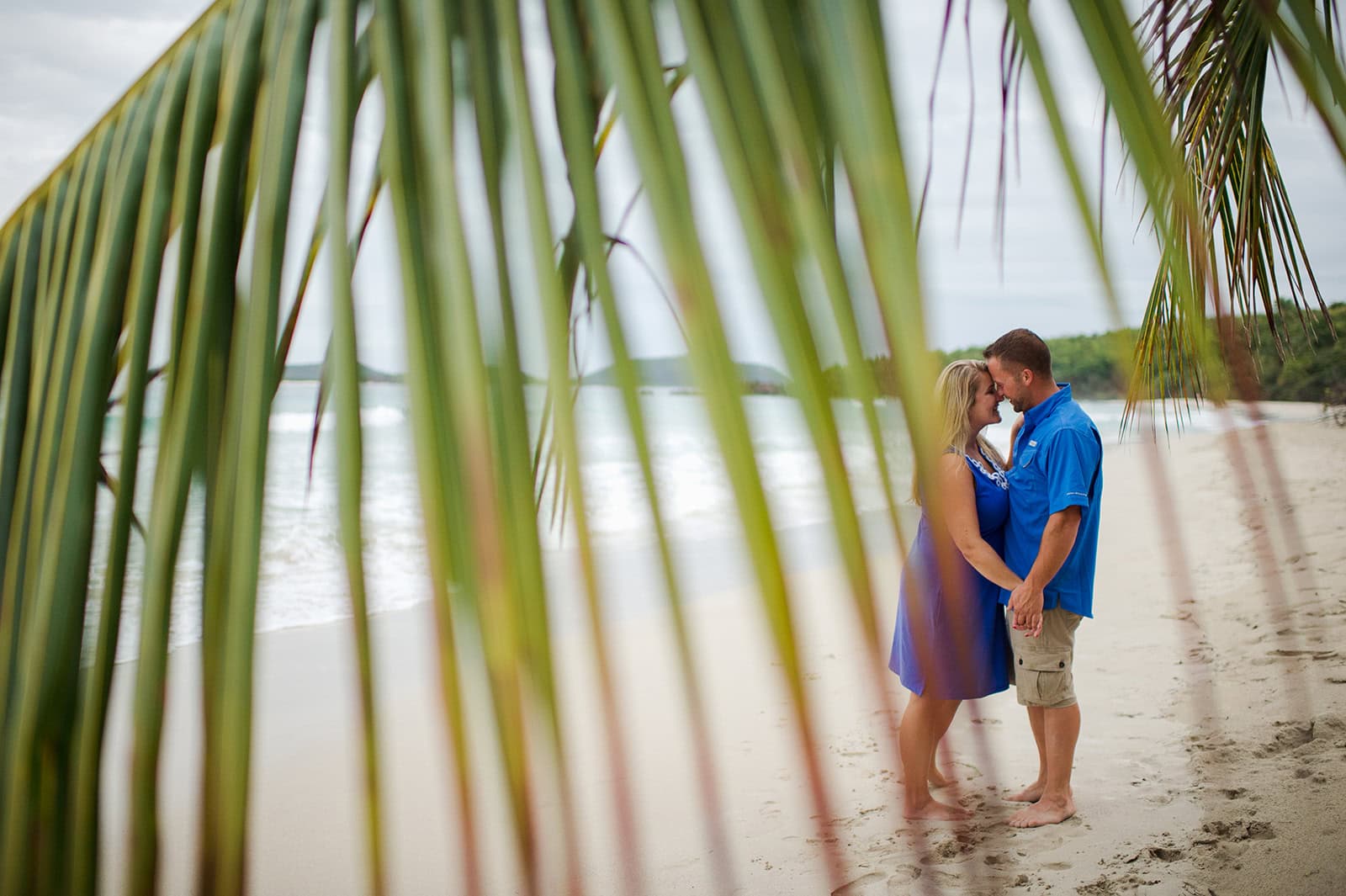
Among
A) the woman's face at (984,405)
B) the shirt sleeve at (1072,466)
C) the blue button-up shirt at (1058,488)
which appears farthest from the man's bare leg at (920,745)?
the woman's face at (984,405)

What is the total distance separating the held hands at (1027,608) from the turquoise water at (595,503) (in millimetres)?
554

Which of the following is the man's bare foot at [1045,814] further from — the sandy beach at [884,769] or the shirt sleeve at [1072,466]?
the shirt sleeve at [1072,466]

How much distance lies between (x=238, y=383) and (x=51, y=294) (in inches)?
16.9

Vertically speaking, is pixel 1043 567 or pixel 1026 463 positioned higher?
pixel 1026 463

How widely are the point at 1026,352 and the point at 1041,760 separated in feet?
3.76

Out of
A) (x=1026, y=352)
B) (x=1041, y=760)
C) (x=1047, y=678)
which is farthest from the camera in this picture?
(x=1041, y=760)

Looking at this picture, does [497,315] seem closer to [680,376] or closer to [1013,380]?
[680,376]

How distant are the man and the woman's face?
3 centimetres

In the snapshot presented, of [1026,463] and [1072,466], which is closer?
[1072,466]

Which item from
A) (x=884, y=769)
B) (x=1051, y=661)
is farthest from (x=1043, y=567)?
(x=884, y=769)

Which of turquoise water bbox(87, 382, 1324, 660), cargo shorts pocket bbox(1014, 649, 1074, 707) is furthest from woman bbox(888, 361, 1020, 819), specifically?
turquoise water bbox(87, 382, 1324, 660)

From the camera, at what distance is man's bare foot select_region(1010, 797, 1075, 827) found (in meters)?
2.32

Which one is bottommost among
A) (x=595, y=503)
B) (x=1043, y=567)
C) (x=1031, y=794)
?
(x=1031, y=794)

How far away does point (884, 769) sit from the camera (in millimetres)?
1375
